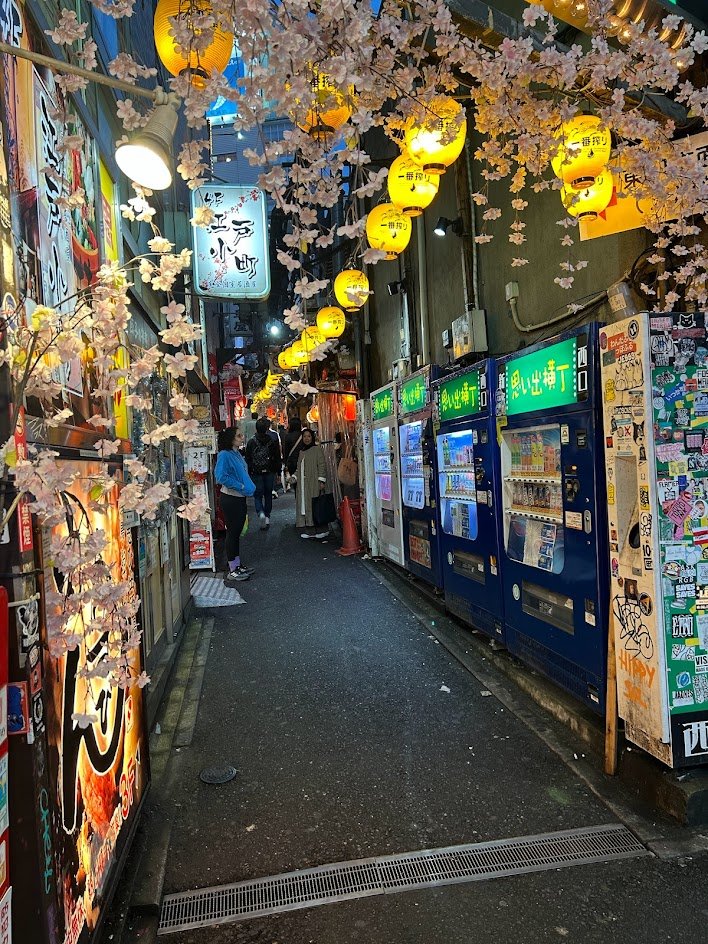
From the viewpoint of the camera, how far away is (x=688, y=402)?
3.32 m

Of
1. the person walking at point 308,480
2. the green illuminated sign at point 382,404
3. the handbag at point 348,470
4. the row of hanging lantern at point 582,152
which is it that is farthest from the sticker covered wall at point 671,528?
the handbag at point 348,470

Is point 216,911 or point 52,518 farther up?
point 52,518

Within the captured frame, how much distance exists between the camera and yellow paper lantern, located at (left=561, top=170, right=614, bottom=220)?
4.23m

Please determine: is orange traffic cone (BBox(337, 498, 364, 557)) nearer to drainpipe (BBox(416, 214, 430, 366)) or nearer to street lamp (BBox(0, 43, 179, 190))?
drainpipe (BBox(416, 214, 430, 366))

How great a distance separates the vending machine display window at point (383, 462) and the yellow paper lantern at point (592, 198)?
17.4ft

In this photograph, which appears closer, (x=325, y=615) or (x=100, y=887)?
(x=100, y=887)

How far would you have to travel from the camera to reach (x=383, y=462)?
9.97 metres

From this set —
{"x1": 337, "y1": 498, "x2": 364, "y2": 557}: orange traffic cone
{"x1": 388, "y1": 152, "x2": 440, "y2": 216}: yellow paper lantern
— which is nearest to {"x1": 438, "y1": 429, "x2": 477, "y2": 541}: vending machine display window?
{"x1": 388, "y1": 152, "x2": 440, "y2": 216}: yellow paper lantern

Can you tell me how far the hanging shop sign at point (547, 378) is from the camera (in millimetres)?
3973

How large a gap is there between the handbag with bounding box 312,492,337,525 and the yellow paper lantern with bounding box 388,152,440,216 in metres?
8.78

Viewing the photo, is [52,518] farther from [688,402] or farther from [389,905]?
[688,402]

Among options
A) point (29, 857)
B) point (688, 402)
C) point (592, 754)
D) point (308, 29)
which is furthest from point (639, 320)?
point (29, 857)

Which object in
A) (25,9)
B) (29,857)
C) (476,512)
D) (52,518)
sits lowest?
(29,857)

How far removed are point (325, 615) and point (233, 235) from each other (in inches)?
195
